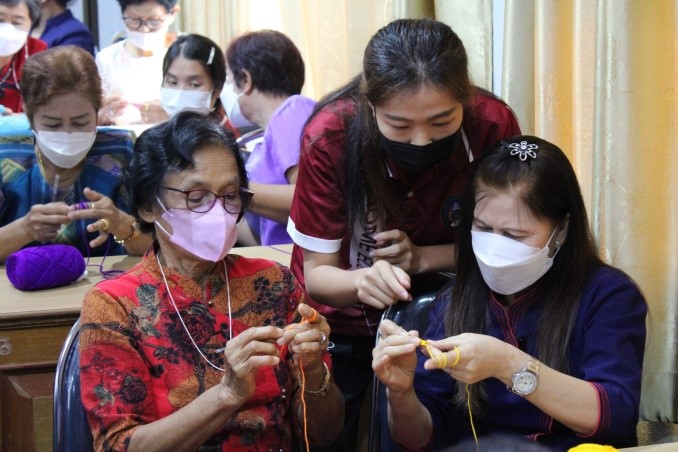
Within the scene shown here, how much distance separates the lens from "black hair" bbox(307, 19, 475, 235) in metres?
2.04

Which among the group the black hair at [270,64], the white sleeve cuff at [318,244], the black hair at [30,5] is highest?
the black hair at [30,5]

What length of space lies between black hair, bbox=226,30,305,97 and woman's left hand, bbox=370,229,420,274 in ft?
5.52

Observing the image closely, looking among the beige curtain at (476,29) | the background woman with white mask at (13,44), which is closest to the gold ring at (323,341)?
the beige curtain at (476,29)

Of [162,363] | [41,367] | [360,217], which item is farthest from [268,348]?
[41,367]

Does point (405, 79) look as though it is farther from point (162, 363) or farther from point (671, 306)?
point (671, 306)

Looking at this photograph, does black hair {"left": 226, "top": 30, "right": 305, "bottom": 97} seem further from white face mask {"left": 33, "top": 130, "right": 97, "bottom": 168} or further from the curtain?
the curtain

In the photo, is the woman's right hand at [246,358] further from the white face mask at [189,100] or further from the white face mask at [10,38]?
the white face mask at [10,38]

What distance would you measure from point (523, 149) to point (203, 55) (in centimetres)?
251

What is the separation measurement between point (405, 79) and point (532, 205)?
383 mm

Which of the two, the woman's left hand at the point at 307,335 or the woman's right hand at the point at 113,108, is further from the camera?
the woman's right hand at the point at 113,108

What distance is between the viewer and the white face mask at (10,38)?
4309 millimetres

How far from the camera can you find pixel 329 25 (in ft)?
15.0

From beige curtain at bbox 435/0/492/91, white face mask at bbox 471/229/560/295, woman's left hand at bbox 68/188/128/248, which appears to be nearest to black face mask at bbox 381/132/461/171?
white face mask at bbox 471/229/560/295

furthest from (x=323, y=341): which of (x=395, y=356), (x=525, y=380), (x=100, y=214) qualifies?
(x=100, y=214)
